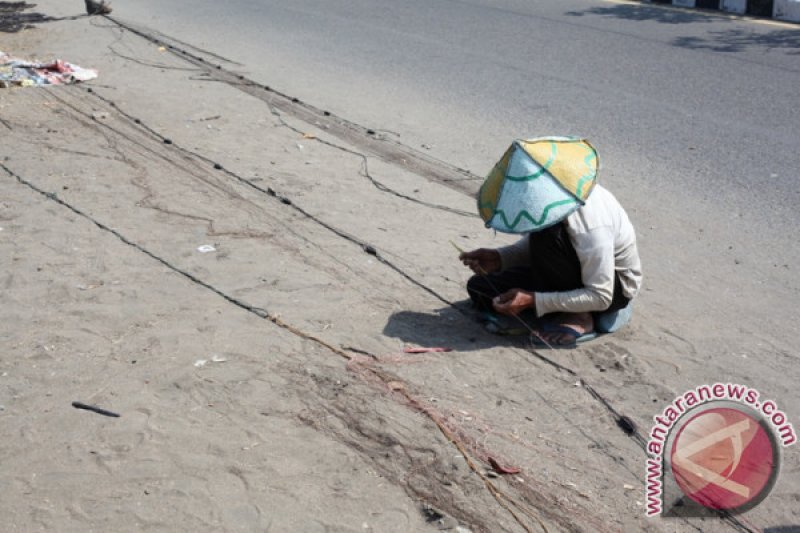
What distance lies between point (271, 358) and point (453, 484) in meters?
1.19

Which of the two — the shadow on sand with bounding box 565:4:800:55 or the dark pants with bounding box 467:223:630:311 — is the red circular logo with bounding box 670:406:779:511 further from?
the shadow on sand with bounding box 565:4:800:55

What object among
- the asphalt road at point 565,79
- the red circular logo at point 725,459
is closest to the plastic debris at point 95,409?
the red circular logo at point 725,459

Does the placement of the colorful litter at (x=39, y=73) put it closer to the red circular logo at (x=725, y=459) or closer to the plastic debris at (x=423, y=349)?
the plastic debris at (x=423, y=349)

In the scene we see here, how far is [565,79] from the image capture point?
983 cm

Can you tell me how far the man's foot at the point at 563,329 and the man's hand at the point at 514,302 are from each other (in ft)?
0.45

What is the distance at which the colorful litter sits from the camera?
9094 millimetres

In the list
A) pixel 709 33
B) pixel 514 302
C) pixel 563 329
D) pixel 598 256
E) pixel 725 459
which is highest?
pixel 709 33

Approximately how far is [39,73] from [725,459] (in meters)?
7.97

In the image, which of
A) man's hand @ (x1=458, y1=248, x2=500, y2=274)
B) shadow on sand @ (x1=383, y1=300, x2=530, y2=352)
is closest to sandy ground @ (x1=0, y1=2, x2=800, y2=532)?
shadow on sand @ (x1=383, y1=300, x2=530, y2=352)

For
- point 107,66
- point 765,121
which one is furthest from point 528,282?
point 107,66

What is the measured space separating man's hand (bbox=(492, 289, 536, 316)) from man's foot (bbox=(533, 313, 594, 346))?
137mm

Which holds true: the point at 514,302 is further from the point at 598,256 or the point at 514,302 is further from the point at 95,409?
the point at 95,409

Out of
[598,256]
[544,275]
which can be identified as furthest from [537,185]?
[544,275]

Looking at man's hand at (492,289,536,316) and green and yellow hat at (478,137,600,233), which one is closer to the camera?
green and yellow hat at (478,137,600,233)
